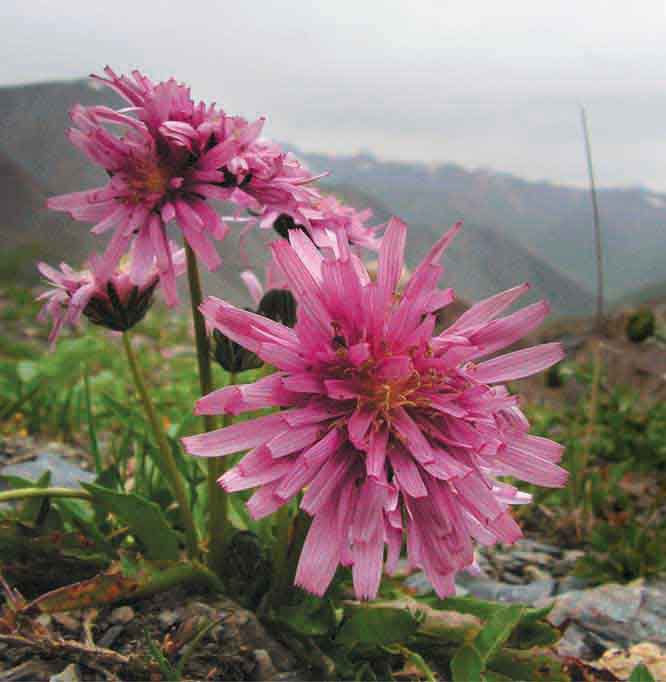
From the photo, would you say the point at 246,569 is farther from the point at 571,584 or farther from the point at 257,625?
the point at 571,584

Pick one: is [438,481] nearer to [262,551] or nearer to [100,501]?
[262,551]

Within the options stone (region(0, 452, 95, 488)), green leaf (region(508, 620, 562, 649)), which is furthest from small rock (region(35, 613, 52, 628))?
green leaf (region(508, 620, 562, 649))

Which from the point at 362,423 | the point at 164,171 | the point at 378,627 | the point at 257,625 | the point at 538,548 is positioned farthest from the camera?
the point at 538,548

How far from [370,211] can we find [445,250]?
1.98 feet

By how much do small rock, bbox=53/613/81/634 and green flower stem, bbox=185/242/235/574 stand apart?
0.36 metres

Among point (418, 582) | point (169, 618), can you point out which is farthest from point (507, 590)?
point (169, 618)

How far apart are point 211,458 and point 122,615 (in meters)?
0.47

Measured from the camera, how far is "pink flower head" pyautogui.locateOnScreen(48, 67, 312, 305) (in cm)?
151

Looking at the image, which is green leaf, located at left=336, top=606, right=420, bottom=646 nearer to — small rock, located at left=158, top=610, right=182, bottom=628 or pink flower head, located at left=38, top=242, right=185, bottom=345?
small rock, located at left=158, top=610, right=182, bottom=628

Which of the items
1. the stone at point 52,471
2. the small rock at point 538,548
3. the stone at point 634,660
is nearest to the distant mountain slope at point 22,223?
the stone at point 52,471

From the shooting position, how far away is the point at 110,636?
186 centimetres

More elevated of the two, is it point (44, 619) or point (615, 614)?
point (44, 619)

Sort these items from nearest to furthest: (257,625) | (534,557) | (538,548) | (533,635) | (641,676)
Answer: (641,676) → (257,625) → (533,635) → (534,557) → (538,548)

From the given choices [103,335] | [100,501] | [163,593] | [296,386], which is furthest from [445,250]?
[103,335]
